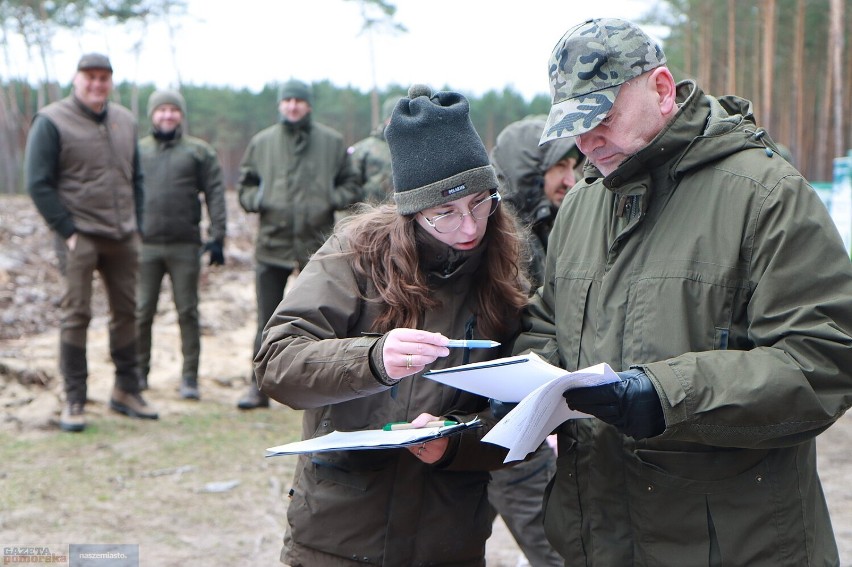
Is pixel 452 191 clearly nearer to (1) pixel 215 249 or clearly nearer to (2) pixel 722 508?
(2) pixel 722 508

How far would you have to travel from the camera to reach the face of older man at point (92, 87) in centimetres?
612

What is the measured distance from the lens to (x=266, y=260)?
701 centimetres

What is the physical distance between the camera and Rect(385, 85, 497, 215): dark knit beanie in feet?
7.79

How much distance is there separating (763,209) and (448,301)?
0.89 meters

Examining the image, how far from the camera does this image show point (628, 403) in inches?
72.6

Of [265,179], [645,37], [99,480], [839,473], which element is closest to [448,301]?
[645,37]

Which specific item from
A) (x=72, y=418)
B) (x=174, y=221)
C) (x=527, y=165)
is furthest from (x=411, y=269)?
(x=174, y=221)

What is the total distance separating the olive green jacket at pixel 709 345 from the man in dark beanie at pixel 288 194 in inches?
194

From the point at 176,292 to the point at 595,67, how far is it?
5.95 metres

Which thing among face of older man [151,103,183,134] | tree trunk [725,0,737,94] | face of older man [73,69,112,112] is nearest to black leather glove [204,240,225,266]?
face of older man [151,103,183,134]

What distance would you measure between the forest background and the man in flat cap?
49.2 ft

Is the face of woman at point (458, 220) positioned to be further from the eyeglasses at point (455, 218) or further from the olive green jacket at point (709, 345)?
the olive green jacket at point (709, 345)

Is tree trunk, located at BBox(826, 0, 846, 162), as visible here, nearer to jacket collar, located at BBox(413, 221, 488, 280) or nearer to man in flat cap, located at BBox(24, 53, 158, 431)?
man in flat cap, located at BBox(24, 53, 158, 431)

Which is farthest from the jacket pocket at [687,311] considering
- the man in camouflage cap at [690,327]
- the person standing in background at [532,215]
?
the person standing in background at [532,215]
